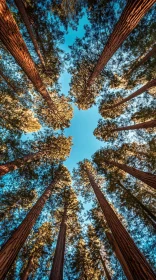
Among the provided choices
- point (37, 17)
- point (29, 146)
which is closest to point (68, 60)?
point (37, 17)

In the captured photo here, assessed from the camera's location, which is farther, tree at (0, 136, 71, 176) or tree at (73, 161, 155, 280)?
tree at (0, 136, 71, 176)

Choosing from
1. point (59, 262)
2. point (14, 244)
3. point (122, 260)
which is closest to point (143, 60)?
point (122, 260)

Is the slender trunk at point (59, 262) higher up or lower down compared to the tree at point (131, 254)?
higher up

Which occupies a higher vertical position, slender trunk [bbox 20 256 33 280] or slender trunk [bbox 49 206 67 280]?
slender trunk [bbox 20 256 33 280]

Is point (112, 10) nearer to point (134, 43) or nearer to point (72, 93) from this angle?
point (134, 43)

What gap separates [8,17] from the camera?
14.0 ft

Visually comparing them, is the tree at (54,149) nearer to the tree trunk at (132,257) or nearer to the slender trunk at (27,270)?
the slender trunk at (27,270)

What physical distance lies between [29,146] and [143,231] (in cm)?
962

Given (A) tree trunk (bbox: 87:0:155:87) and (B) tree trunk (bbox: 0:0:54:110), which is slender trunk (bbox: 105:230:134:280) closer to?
(A) tree trunk (bbox: 87:0:155:87)

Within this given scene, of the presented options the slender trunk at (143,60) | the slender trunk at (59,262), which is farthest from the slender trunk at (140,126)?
the slender trunk at (59,262)

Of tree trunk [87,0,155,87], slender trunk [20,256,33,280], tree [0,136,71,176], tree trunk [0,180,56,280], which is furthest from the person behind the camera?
tree [0,136,71,176]

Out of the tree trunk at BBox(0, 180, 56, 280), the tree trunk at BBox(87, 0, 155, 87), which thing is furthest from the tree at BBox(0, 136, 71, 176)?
the tree trunk at BBox(87, 0, 155, 87)

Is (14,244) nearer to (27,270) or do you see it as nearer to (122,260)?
(122,260)

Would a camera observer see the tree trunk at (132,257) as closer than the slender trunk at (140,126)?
Yes
